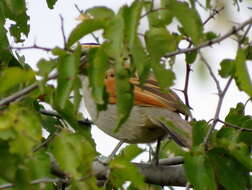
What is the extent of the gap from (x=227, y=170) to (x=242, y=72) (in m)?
0.82

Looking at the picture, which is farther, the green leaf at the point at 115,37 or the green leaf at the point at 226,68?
the green leaf at the point at 226,68

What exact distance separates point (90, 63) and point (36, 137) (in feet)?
1.56

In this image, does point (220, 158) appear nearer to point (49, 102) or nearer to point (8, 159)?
point (49, 102)

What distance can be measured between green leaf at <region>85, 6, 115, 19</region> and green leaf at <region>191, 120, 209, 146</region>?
44.3 inches

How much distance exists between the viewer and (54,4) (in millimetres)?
6176

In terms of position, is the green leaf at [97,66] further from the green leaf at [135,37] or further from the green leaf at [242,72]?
the green leaf at [242,72]

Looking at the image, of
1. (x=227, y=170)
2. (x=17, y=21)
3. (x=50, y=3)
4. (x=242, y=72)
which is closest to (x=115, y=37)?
(x=242, y=72)

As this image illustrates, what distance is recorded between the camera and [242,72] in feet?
13.0

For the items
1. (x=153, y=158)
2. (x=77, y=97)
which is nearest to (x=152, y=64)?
(x=77, y=97)

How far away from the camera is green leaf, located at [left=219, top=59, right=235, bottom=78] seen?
4246mm

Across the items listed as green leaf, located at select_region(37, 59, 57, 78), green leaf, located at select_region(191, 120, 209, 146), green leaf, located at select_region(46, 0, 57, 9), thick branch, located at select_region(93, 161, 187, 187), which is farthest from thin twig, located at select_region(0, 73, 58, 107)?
green leaf, located at select_region(46, 0, 57, 9)

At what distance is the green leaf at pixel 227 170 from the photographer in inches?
177

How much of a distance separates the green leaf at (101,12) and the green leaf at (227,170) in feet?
3.44

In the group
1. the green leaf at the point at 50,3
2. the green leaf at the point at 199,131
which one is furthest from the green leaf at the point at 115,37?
the green leaf at the point at 50,3
